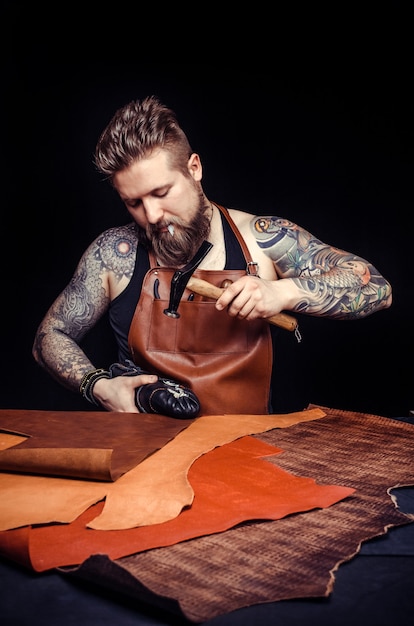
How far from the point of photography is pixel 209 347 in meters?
2.98

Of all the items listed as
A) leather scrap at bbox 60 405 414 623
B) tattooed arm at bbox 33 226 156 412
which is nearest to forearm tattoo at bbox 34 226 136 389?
tattooed arm at bbox 33 226 156 412

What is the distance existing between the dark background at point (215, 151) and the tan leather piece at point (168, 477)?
231 centimetres

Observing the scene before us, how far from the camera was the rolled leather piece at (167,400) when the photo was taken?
7.52 ft

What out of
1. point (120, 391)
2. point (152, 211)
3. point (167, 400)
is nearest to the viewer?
point (167, 400)

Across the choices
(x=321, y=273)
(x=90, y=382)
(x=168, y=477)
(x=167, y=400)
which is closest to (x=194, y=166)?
(x=321, y=273)

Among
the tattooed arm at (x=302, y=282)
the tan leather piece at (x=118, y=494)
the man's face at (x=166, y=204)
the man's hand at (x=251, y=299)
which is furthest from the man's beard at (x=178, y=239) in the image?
the tan leather piece at (x=118, y=494)

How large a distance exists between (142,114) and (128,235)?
56 centimetres

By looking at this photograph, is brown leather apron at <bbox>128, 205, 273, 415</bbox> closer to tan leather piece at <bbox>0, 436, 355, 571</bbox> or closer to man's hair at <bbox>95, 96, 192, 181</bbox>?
man's hair at <bbox>95, 96, 192, 181</bbox>

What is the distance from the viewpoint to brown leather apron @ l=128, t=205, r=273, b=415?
2949 millimetres

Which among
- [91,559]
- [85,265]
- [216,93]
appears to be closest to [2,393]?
[85,265]

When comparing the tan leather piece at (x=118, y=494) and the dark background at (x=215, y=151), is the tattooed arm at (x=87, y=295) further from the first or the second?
the tan leather piece at (x=118, y=494)

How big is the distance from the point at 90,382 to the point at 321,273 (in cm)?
107

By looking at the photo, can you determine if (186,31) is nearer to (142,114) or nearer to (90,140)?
(90,140)

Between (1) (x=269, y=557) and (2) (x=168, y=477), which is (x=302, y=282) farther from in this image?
(1) (x=269, y=557)
